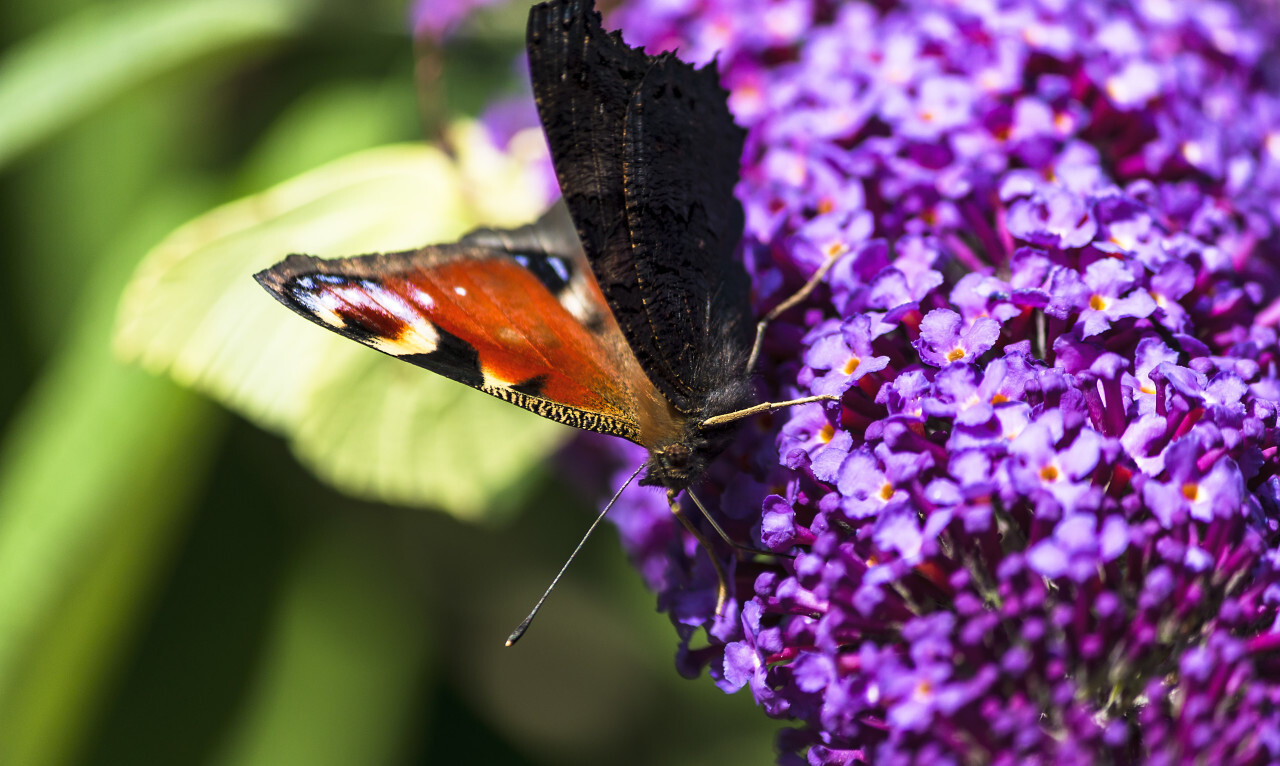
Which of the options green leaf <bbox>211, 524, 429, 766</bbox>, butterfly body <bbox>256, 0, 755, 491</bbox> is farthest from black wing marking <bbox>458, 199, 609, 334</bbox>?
green leaf <bbox>211, 524, 429, 766</bbox>

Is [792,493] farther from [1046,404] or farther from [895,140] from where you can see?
[895,140]

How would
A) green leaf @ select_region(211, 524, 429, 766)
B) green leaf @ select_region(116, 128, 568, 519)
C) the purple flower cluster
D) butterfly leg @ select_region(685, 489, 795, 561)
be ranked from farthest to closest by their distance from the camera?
green leaf @ select_region(211, 524, 429, 766) < green leaf @ select_region(116, 128, 568, 519) < butterfly leg @ select_region(685, 489, 795, 561) < the purple flower cluster

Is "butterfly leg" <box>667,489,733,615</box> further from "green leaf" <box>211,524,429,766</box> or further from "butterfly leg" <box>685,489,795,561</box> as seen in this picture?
"green leaf" <box>211,524,429,766</box>

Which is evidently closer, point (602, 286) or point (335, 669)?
point (602, 286)

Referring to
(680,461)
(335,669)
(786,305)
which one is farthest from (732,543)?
(335,669)

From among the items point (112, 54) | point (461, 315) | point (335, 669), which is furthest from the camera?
Answer: point (335, 669)

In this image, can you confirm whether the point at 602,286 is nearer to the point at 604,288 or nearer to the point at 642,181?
the point at 604,288

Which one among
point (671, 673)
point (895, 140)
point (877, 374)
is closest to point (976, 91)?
point (895, 140)

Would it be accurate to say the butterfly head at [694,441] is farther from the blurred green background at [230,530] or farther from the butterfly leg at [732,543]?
the blurred green background at [230,530]
